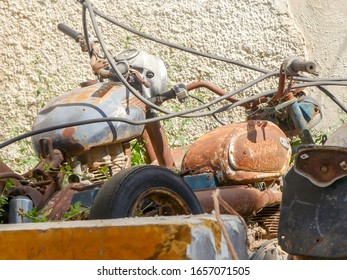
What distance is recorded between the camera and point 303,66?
13.0 ft

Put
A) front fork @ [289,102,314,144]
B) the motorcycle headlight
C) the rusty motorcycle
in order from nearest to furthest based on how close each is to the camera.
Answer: the rusty motorcycle
front fork @ [289,102,314,144]
the motorcycle headlight

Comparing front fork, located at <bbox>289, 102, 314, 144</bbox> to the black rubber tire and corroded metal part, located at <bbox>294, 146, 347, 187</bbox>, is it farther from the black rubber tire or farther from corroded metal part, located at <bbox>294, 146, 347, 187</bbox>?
corroded metal part, located at <bbox>294, 146, 347, 187</bbox>

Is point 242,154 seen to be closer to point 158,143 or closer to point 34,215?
point 158,143

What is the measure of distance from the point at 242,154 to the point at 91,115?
2.52ft

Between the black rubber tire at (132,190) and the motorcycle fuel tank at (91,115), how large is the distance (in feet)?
2.55

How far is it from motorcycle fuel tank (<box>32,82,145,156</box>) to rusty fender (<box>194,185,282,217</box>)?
0.54 metres

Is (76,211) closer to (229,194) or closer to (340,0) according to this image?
(229,194)

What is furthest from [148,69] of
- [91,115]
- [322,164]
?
[322,164]

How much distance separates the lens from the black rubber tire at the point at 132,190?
331 centimetres

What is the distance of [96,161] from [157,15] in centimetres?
312

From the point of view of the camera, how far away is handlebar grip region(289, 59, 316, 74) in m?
3.92

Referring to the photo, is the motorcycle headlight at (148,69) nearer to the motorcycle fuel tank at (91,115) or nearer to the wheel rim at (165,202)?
the motorcycle fuel tank at (91,115)

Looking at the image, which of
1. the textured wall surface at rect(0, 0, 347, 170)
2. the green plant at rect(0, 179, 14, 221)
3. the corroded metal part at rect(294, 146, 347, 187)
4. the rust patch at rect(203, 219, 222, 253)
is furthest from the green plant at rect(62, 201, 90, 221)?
the textured wall surface at rect(0, 0, 347, 170)
